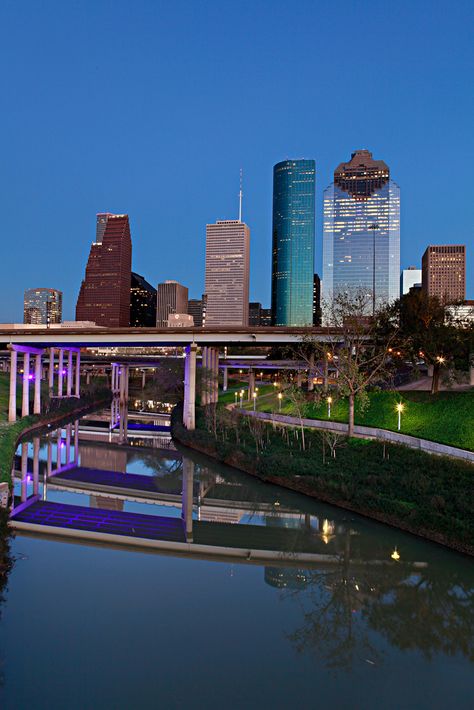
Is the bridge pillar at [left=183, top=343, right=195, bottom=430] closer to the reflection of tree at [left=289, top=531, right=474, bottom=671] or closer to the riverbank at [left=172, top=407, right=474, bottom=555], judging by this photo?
the riverbank at [left=172, top=407, right=474, bottom=555]

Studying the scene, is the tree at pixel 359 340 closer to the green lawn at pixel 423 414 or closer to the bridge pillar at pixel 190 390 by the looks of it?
the green lawn at pixel 423 414

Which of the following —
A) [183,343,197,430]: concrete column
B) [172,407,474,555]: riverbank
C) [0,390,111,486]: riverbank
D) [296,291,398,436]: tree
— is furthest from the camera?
[183,343,197,430]: concrete column

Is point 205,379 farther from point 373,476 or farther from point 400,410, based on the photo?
point 373,476

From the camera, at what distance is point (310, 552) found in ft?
75.0

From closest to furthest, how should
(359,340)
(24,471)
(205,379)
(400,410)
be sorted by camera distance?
(400,410)
(24,471)
(359,340)
(205,379)

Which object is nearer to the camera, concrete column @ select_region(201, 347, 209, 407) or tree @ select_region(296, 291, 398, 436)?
tree @ select_region(296, 291, 398, 436)

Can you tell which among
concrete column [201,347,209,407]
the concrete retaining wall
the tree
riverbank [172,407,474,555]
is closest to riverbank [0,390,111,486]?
riverbank [172,407,474,555]

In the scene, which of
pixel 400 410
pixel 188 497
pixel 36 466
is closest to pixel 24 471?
pixel 36 466

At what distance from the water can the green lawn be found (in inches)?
460

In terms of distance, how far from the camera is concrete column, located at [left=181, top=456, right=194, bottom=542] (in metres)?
26.1

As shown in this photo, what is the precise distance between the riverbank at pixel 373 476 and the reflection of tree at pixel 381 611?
2995 millimetres

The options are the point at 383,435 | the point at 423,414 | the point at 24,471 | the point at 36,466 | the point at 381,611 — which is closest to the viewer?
the point at 381,611

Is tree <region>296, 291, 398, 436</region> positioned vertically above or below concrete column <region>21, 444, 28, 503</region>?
above

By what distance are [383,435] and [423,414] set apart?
4863mm
